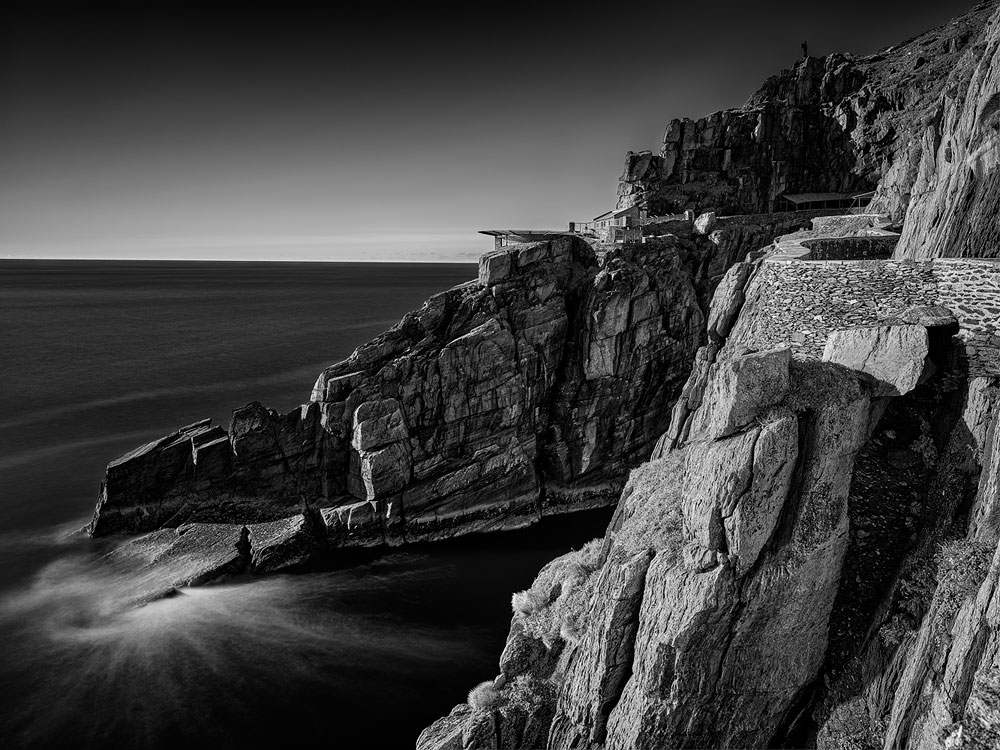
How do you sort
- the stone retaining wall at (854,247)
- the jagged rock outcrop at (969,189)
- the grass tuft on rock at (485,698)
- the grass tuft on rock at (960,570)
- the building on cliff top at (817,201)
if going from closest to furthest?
the grass tuft on rock at (960,570)
the jagged rock outcrop at (969,189)
the grass tuft on rock at (485,698)
the stone retaining wall at (854,247)
the building on cliff top at (817,201)

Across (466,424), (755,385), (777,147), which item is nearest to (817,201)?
(777,147)

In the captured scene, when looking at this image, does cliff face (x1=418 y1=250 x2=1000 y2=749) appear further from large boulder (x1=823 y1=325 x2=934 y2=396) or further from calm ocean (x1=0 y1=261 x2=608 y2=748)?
calm ocean (x1=0 y1=261 x2=608 y2=748)

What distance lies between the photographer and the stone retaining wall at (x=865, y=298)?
45.4ft

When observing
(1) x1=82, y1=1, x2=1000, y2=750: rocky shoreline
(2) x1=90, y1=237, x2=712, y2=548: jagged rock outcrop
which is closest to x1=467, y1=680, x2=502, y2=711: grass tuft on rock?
(1) x1=82, y1=1, x2=1000, y2=750: rocky shoreline

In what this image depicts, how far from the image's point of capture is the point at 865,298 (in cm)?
1627

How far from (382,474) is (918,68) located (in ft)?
261

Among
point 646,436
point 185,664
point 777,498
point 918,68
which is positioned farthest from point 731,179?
point 185,664

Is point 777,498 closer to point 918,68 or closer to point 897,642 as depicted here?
point 897,642

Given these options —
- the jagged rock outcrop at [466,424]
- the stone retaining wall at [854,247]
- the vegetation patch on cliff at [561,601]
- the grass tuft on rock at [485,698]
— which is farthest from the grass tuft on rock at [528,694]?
the jagged rock outcrop at [466,424]

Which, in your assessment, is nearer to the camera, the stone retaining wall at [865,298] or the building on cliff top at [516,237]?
the stone retaining wall at [865,298]

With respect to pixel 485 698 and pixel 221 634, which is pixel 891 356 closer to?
pixel 485 698

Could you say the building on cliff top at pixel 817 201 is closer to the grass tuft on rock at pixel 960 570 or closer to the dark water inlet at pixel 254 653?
the dark water inlet at pixel 254 653

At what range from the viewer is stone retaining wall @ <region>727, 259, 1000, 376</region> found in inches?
545

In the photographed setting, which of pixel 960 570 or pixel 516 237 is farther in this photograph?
pixel 516 237
